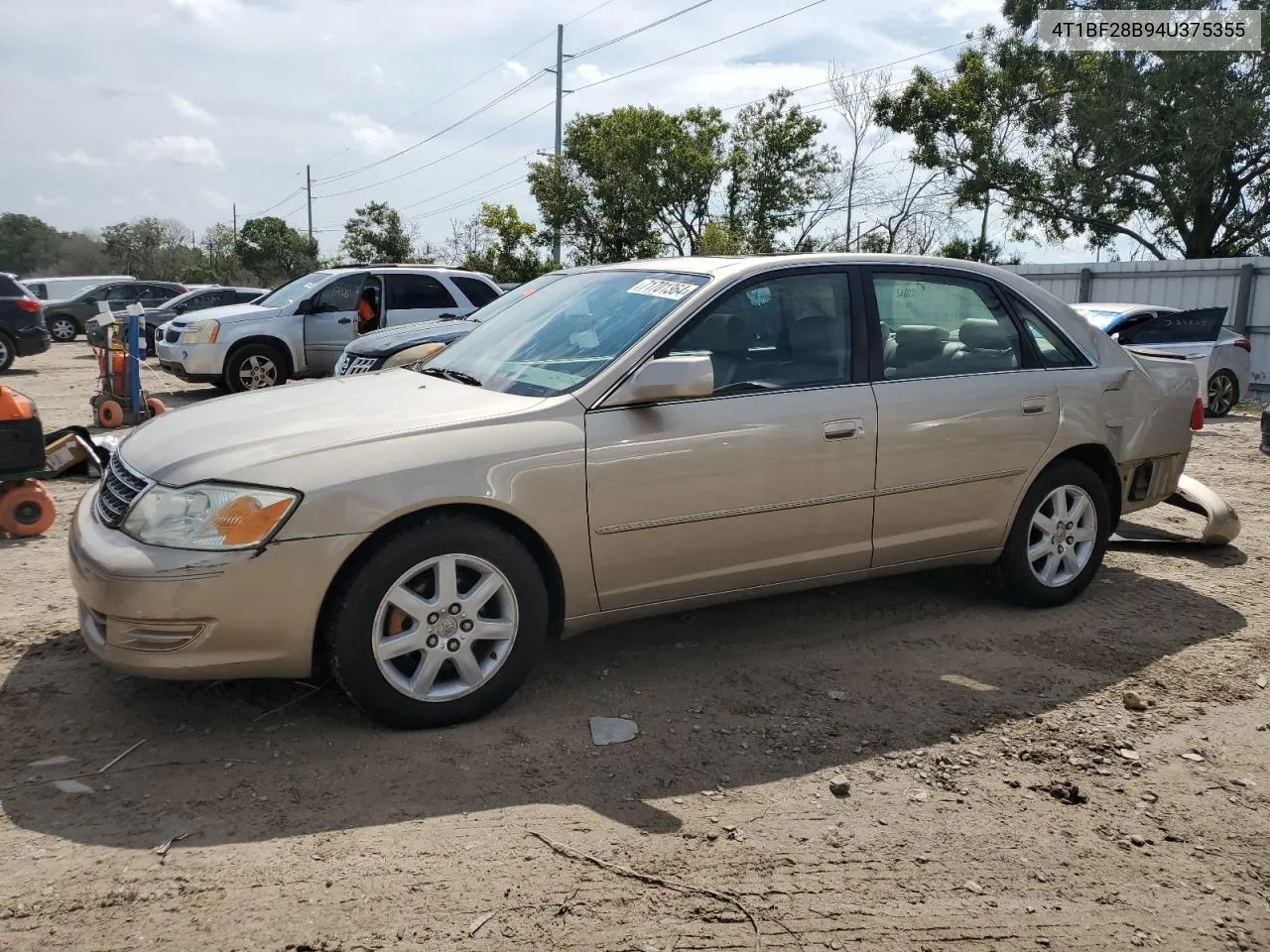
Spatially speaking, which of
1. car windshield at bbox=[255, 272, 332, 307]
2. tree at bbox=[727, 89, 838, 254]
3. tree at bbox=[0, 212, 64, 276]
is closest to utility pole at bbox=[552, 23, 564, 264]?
tree at bbox=[727, 89, 838, 254]

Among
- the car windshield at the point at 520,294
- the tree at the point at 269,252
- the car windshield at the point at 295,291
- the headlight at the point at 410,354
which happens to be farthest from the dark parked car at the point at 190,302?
the tree at the point at 269,252

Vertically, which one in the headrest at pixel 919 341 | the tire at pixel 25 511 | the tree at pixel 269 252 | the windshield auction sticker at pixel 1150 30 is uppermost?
the windshield auction sticker at pixel 1150 30

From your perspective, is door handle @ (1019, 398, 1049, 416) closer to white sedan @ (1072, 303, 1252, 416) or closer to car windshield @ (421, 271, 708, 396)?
car windshield @ (421, 271, 708, 396)

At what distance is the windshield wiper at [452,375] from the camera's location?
4.32 m

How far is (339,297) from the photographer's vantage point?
13.7m

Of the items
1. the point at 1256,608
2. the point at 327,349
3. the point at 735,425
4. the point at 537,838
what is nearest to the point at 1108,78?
the point at 327,349

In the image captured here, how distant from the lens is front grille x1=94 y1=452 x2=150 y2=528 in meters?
3.58

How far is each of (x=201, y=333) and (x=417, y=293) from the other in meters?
2.81

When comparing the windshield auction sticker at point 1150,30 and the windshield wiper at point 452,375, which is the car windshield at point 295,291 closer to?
the windshield wiper at point 452,375

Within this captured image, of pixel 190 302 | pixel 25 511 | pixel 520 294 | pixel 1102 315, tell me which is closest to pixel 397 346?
pixel 25 511

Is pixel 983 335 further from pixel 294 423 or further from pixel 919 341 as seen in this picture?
pixel 294 423

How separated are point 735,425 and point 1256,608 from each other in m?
A: 3.13

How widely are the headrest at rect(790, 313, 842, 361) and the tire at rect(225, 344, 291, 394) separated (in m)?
10.1

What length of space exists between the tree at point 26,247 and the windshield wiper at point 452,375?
81.1 meters
